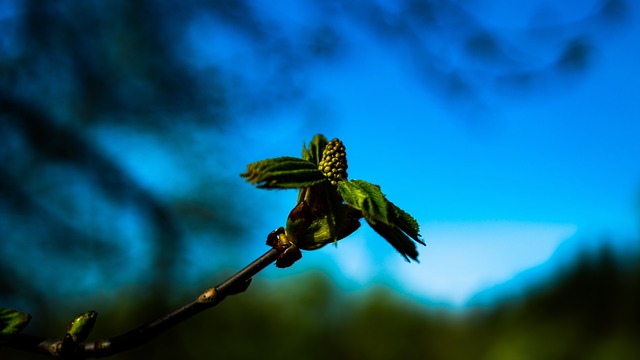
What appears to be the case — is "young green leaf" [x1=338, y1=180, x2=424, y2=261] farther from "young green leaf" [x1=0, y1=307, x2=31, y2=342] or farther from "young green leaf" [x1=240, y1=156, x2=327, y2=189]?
"young green leaf" [x1=0, y1=307, x2=31, y2=342]

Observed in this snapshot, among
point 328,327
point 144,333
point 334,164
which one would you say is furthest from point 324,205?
point 328,327

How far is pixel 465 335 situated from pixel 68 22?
2.36 metres

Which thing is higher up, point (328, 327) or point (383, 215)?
point (328, 327)

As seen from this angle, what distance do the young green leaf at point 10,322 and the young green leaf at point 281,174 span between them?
15 centimetres

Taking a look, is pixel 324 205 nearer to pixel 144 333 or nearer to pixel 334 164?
pixel 334 164

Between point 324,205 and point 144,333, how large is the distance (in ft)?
0.44

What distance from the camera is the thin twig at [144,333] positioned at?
0.33 m

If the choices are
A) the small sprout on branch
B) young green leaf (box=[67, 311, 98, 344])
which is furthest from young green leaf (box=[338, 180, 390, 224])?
young green leaf (box=[67, 311, 98, 344])

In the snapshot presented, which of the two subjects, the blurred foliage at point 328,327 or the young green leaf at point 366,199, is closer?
the young green leaf at point 366,199

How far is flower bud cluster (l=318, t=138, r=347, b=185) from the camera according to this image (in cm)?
39

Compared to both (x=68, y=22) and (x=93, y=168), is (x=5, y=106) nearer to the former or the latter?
(x=93, y=168)

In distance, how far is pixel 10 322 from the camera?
334 mm

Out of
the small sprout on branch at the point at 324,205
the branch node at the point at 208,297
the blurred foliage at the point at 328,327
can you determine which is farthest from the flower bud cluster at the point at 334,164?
the blurred foliage at the point at 328,327

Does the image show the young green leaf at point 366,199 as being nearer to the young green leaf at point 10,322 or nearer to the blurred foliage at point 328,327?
the young green leaf at point 10,322
